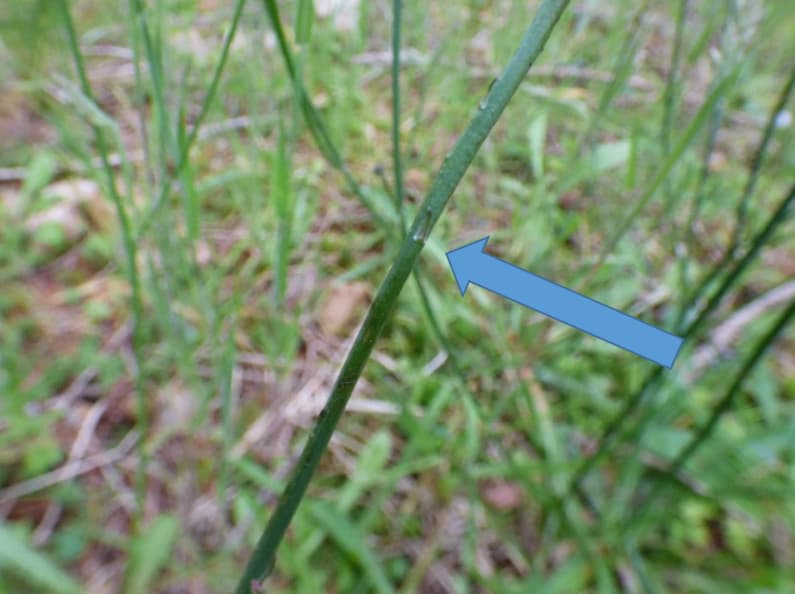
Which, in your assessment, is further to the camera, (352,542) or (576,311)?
(352,542)

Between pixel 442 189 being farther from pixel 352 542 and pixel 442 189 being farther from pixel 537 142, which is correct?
pixel 537 142

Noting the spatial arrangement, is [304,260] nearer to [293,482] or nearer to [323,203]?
[323,203]

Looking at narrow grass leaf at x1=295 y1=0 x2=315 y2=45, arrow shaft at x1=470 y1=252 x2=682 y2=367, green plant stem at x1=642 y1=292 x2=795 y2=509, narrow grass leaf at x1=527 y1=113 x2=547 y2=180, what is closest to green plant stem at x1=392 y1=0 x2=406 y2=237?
narrow grass leaf at x1=295 y1=0 x2=315 y2=45

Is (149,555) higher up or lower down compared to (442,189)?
lower down

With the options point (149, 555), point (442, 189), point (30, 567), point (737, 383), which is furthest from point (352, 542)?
point (442, 189)

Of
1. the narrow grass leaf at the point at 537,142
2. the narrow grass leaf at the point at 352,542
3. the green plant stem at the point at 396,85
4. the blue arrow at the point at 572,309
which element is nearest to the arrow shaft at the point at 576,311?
the blue arrow at the point at 572,309

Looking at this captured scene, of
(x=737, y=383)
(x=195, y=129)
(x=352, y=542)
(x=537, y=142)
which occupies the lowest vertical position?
(x=352, y=542)

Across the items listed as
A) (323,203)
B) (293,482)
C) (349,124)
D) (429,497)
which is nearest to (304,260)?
(323,203)

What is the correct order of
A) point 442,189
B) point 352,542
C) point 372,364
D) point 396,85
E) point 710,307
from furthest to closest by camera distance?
point 372,364 → point 352,542 → point 710,307 → point 396,85 → point 442,189
